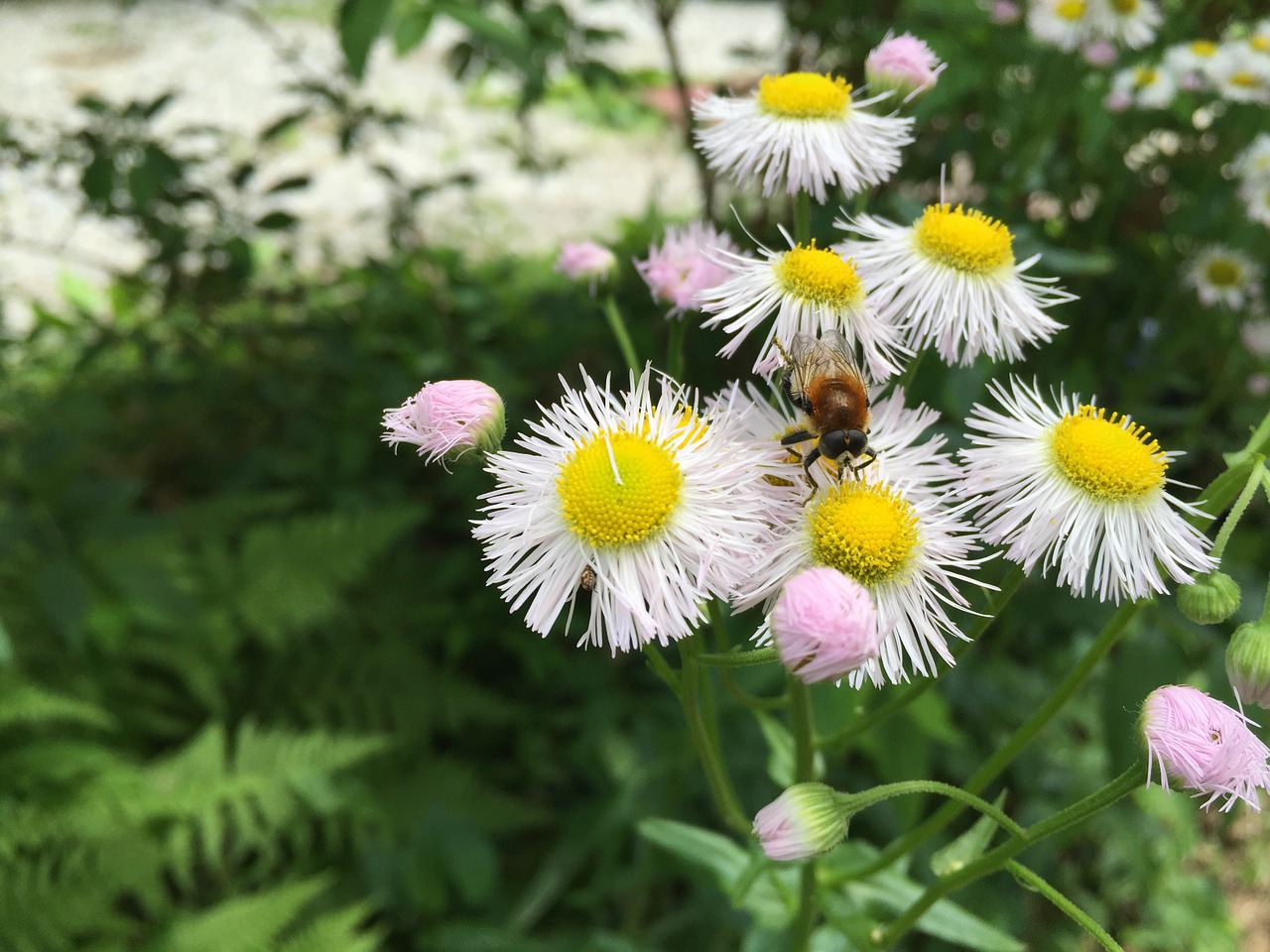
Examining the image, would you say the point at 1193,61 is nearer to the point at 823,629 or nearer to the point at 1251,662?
the point at 1251,662

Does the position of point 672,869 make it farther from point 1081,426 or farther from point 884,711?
point 1081,426

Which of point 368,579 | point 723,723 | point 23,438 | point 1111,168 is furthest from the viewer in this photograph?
point 368,579

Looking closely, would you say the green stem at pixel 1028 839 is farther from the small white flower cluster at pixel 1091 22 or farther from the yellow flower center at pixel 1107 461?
the small white flower cluster at pixel 1091 22

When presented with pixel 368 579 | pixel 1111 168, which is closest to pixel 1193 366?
pixel 1111 168

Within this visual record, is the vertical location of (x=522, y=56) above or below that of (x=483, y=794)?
above

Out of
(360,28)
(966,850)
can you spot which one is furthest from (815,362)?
(360,28)

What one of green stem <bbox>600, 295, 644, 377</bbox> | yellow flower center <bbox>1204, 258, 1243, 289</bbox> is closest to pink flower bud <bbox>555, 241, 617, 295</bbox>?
green stem <bbox>600, 295, 644, 377</bbox>
